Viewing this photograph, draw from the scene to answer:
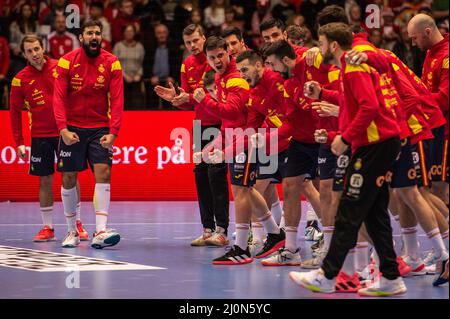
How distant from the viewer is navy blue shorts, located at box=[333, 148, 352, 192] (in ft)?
26.5

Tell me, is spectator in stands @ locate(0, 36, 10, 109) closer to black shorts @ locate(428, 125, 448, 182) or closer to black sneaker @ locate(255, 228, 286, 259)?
black sneaker @ locate(255, 228, 286, 259)

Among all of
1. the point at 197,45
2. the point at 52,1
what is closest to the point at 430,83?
the point at 197,45

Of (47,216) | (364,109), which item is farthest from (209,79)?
(364,109)

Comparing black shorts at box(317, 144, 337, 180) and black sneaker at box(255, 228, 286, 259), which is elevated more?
black shorts at box(317, 144, 337, 180)

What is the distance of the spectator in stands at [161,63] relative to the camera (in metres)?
18.0

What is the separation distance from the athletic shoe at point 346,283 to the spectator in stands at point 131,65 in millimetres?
10373

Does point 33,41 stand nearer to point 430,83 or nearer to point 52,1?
point 430,83

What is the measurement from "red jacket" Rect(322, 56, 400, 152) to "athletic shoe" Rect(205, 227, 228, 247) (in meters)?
3.82

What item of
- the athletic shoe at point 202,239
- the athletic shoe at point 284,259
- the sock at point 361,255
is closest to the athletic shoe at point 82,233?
the athletic shoe at point 202,239

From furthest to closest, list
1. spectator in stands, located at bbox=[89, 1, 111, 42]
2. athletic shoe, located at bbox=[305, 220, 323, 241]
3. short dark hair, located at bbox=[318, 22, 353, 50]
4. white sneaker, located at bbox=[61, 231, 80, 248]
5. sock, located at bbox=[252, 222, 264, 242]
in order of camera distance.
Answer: spectator in stands, located at bbox=[89, 1, 111, 42]
athletic shoe, located at bbox=[305, 220, 323, 241]
white sneaker, located at bbox=[61, 231, 80, 248]
sock, located at bbox=[252, 222, 264, 242]
short dark hair, located at bbox=[318, 22, 353, 50]

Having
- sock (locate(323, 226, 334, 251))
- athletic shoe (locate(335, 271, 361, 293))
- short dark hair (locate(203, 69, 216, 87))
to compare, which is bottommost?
athletic shoe (locate(335, 271, 361, 293))

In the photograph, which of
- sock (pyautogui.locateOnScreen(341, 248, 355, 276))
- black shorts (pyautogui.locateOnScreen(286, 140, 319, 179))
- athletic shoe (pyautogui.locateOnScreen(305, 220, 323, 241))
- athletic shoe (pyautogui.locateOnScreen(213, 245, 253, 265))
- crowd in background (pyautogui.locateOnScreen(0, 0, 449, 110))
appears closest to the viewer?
sock (pyautogui.locateOnScreen(341, 248, 355, 276))

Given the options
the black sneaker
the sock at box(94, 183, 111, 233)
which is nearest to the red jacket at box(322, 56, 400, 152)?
the black sneaker

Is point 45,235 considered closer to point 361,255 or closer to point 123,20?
point 361,255
